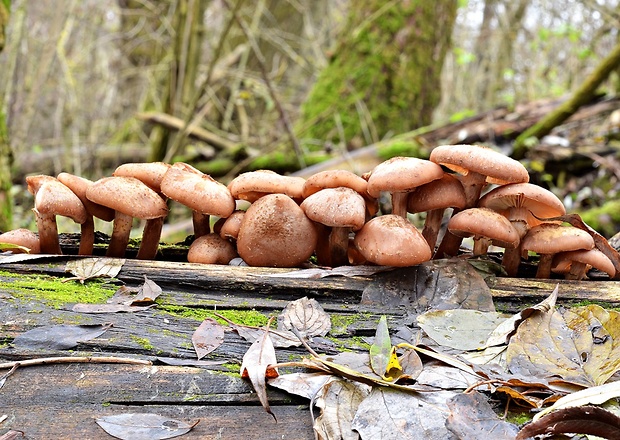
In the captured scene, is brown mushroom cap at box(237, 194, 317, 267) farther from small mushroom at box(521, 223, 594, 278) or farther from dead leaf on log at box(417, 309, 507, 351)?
small mushroom at box(521, 223, 594, 278)

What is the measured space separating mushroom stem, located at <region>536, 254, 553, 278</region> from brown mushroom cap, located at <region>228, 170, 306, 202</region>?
4.22ft

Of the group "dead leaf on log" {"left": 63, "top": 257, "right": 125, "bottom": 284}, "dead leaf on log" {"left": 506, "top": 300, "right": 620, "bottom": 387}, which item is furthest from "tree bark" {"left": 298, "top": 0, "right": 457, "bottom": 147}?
"dead leaf on log" {"left": 506, "top": 300, "right": 620, "bottom": 387}

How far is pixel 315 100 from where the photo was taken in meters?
7.09

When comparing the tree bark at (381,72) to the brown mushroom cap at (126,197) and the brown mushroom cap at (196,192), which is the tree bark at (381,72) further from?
the brown mushroom cap at (126,197)

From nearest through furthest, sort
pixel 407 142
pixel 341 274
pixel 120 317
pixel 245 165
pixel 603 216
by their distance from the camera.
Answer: pixel 120 317 → pixel 341 274 → pixel 603 216 → pixel 407 142 → pixel 245 165

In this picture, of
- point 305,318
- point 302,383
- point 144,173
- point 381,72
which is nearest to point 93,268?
point 144,173

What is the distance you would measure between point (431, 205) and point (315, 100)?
4.94 meters

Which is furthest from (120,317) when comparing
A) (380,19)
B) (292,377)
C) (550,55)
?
(550,55)

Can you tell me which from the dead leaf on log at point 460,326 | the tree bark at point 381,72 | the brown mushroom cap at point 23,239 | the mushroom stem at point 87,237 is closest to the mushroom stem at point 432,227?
the dead leaf on log at point 460,326

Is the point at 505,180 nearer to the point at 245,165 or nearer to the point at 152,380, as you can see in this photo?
the point at 152,380

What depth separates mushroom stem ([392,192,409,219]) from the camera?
2.57m

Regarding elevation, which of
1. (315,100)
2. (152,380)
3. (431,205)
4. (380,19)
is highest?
(380,19)

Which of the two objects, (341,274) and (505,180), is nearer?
(505,180)

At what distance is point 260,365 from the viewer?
5.60 feet
